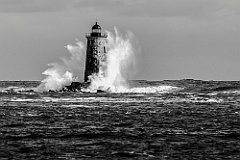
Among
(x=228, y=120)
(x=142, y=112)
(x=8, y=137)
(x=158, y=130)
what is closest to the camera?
(x=8, y=137)

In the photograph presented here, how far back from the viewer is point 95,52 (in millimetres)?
89500

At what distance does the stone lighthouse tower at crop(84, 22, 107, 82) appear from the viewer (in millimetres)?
88875

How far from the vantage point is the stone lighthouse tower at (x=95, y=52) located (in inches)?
3499

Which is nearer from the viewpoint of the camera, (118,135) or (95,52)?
(118,135)

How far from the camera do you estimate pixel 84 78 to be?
303ft

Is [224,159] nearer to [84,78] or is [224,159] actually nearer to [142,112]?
[142,112]

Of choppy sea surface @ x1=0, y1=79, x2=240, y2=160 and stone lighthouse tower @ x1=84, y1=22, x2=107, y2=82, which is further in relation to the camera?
stone lighthouse tower @ x1=84, y1=22, x2=107, y2=82

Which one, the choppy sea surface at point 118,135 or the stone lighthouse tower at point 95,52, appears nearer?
the choppy sea surface at point 118,135

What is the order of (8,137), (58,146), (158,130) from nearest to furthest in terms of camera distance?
1. (58,146)
2. (8,137)
3. (158,130)

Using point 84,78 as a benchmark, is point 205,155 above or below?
below

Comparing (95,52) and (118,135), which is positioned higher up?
(95,52)

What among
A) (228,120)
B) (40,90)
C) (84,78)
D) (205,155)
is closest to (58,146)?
(205,155)

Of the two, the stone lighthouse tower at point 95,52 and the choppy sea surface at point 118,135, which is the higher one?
the stone lighthouse tower at point 95,52

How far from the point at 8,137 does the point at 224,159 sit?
9.90m
